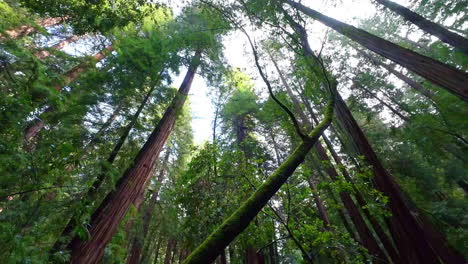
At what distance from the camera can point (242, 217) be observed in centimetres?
226

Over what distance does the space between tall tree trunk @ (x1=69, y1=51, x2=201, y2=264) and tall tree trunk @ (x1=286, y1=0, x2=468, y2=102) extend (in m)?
4.61

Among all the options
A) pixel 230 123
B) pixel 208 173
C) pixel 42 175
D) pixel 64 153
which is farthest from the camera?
pixel 230 123

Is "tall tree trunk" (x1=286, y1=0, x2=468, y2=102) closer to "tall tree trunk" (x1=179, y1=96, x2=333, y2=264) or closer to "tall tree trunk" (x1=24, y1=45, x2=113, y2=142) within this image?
"tall tree trunk" (x1=179, y1=96, x2=333, y2=264)

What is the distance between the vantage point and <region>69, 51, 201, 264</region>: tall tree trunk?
4.15 meters

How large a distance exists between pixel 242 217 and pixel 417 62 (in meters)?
4.40

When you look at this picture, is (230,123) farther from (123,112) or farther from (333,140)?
(123,112)

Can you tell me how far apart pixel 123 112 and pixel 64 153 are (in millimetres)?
3430

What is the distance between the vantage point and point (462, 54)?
4.58 meters

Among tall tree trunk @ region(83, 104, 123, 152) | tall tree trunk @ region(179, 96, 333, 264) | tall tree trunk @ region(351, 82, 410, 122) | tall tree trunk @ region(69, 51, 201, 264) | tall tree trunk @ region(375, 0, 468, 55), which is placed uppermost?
tall tree trunk @ region(351, 82, 410, 122)

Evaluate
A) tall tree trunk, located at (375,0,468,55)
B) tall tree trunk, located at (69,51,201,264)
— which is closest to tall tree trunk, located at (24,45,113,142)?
tall tree trunk, located at (69,51,201,264)

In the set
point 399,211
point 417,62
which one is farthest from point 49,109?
point 417,62

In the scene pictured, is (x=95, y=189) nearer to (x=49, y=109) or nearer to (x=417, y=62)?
(x=49, y=109)

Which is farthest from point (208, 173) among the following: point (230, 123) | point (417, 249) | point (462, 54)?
point (230, 123)

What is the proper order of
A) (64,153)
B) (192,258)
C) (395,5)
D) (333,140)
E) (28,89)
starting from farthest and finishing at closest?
(333,140), (395,5), (28,89), (64,153), (192,258)
